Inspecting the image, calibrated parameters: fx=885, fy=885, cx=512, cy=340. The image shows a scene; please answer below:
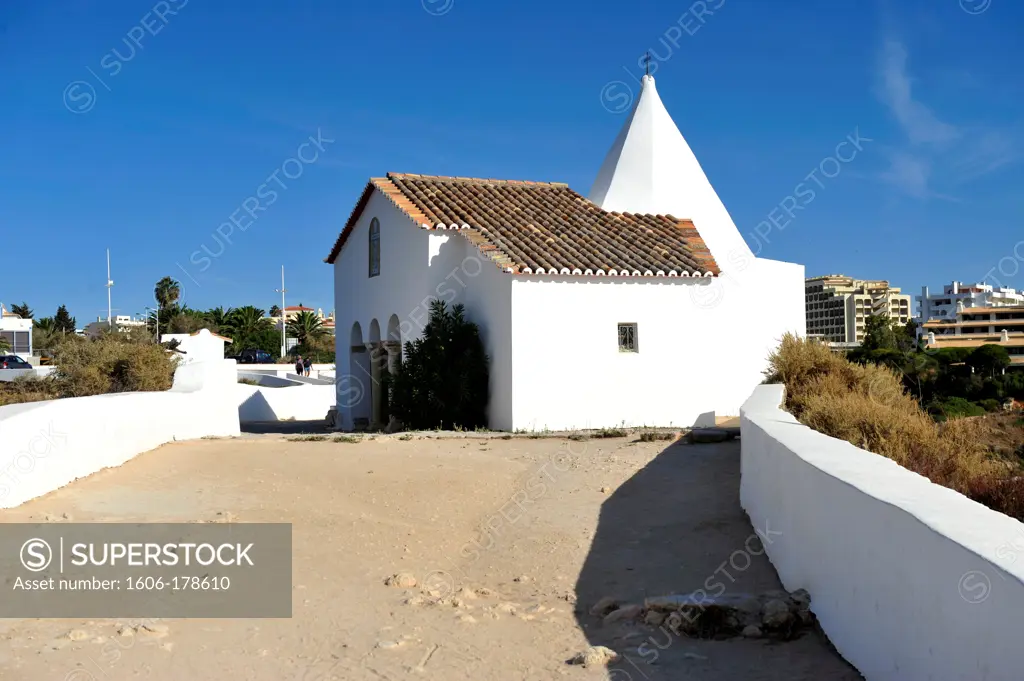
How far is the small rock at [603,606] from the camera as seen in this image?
20.9ft

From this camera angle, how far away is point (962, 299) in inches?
4060

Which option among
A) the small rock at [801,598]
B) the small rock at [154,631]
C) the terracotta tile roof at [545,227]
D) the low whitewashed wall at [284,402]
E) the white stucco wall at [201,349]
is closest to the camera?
the small rock at [154,631]

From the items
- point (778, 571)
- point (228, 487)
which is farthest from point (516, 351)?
point (778, 571)

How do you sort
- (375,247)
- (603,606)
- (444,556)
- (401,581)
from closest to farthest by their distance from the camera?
(603,606), (401,581), (444,556), (375,247)

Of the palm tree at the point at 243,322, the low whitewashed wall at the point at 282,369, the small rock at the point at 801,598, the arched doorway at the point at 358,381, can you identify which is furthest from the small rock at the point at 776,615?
the palm tree at the point at 243,322

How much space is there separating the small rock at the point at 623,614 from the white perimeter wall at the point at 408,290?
10.5 meters

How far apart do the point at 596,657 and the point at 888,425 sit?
6.23m

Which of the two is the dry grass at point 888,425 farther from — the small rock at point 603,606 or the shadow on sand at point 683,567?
the small rock at point 603,606

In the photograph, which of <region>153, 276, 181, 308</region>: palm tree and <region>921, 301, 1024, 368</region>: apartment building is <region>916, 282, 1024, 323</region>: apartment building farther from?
<region>153, 276, 181, 308</region>: palm tree

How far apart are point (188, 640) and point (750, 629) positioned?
3540 millimetres

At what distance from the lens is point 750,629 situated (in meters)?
5.59

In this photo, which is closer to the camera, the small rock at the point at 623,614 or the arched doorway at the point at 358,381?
the small rock at the point at 623,614

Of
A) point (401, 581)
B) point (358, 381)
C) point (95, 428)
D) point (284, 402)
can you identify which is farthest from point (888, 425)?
point (284, 402)

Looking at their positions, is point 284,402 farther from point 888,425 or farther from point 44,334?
point 44,334
